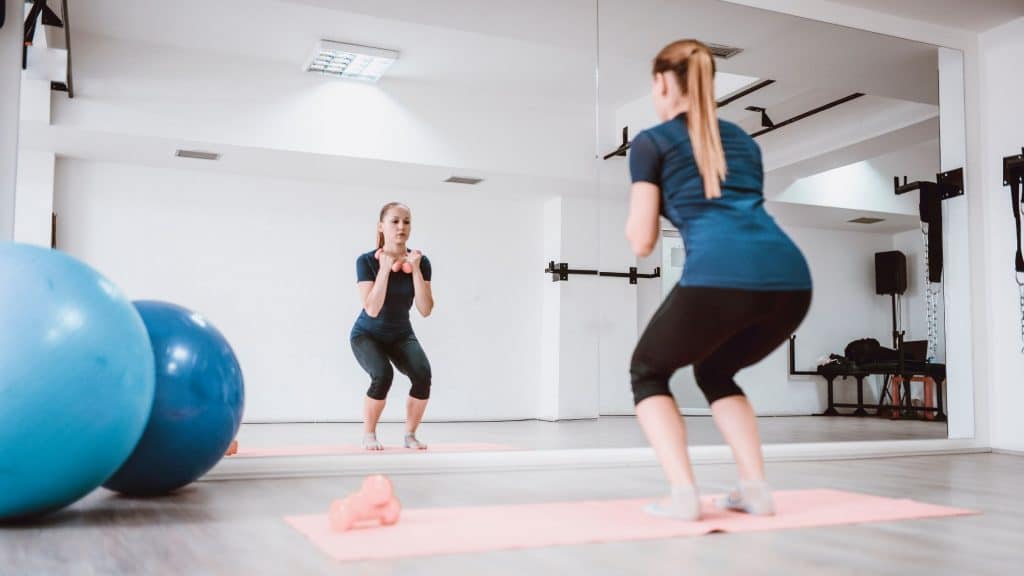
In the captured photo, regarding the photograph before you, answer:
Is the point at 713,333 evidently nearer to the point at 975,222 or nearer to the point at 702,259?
the point at 702,259

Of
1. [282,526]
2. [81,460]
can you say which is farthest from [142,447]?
[282,526]

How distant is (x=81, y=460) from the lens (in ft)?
6.47

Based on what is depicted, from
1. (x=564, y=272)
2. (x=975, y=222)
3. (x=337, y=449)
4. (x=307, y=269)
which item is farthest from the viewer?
(x=975, y=222)

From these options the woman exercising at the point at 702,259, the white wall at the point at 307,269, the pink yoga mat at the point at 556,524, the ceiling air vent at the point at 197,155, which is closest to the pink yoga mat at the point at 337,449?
Result: the white wall at the point at 307,269

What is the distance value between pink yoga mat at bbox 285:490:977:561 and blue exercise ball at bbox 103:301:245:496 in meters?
0.43

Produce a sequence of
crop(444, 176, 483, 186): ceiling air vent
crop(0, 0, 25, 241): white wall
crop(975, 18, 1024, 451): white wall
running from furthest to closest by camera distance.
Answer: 1. crop(975, 18, 1024, 451): white wall
2. crop(444, 176, 483, 186): ceiling air vent
3. crop(0, 0, 25, 241): white wall

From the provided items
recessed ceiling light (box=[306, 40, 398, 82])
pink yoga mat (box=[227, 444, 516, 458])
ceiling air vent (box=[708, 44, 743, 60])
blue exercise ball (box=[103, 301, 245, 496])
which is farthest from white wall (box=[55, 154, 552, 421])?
ceiling air vent (box=[708, 44, 743, 60])

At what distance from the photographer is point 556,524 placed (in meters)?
2.13

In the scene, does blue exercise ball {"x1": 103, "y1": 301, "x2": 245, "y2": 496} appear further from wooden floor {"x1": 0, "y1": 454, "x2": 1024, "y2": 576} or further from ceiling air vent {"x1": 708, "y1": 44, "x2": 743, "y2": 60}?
ceiling air vent {"x1": 708, "y1": 44, "x2": 743, "y2": 60}

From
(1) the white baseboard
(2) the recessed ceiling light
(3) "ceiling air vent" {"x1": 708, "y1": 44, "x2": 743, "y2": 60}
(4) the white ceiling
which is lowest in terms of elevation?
(1) the white baseboard

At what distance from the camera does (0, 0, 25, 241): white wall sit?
115 inches

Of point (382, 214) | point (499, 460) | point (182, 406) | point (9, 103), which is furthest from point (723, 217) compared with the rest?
point (9, 103)

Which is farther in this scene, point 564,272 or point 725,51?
point 725,51

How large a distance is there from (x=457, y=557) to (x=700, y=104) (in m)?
1.21
